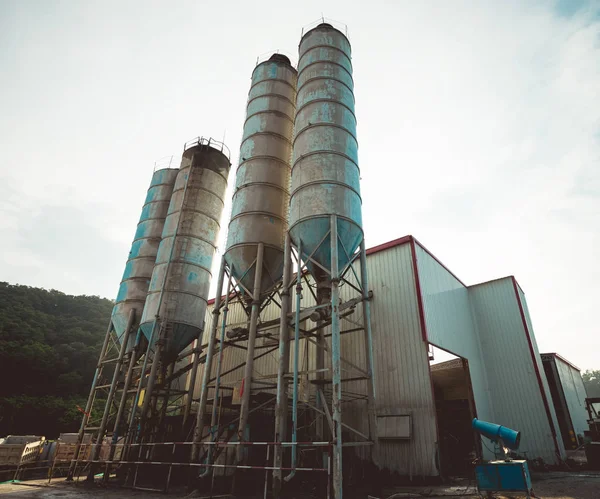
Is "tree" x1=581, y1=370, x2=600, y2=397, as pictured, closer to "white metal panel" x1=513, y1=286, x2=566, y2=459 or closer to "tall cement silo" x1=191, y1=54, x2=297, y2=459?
"white metal panel" x1=513, y1=286, x2=566, y2=459

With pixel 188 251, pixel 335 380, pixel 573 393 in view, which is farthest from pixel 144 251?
pixel 573 393

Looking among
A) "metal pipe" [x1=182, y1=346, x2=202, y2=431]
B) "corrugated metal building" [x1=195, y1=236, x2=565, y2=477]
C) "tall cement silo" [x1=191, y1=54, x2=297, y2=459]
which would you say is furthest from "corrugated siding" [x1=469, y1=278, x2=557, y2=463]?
"metal pipe" [x1=182, y1=346, x2=202, y2=431]

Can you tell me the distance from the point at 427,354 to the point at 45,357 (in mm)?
40421

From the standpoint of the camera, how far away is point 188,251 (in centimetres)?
1741

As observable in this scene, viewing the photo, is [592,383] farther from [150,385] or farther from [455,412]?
[150,385]

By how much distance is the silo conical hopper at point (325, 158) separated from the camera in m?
12.1

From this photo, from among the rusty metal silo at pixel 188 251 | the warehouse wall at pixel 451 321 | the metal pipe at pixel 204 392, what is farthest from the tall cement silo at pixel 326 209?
the rusty metal silo at pixel 188 251

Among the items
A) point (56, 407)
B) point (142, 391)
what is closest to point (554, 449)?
point (142, 391)

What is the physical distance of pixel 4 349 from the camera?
118 feet

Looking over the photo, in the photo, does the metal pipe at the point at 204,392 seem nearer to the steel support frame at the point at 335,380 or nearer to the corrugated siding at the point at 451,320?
the steel support frame at the point at 335,380

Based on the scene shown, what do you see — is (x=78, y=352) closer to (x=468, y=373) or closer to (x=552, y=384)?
(x=468, y=373)

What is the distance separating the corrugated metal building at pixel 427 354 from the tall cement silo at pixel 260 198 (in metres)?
1.83

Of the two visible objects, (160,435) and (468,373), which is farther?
(468,373)

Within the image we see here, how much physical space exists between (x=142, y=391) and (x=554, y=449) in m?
18.4
